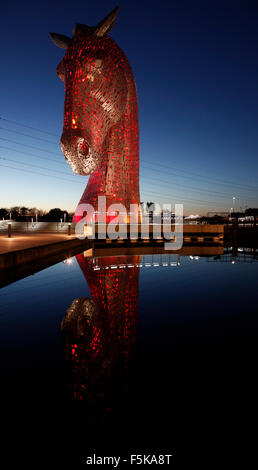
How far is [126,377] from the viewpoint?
3049 mm

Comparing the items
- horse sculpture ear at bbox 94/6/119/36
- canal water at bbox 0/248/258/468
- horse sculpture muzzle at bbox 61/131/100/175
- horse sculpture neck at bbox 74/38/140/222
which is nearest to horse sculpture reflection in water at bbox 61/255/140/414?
canal water at bbox 0/248/258/468

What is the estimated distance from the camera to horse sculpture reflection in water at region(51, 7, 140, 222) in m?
17.6

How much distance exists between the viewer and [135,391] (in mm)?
2785

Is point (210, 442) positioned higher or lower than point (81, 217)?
lower

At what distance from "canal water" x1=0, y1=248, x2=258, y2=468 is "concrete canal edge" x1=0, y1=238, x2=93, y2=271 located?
6.39 feet

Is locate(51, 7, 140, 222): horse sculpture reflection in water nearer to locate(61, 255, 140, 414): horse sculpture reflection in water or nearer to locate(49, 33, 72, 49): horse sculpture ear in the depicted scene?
Answer: locate(49, 33, 72, 49): horse sculpture ear

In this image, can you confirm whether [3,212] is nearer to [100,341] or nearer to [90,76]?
[90,76]

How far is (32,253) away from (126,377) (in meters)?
7.80

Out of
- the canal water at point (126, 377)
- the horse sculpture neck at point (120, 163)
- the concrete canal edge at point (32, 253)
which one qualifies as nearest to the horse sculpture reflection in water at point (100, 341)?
the canal water at point (126, 377)

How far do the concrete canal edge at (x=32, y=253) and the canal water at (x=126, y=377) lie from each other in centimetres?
195

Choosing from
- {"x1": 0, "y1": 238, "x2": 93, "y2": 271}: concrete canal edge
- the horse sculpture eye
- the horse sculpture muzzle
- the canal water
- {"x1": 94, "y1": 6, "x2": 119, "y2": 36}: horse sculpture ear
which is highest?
{"x1": 94, "y1": 6, "x2": 119, "y2": 36}: horse sculpture ear

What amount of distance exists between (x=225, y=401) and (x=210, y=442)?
542 millimetres
